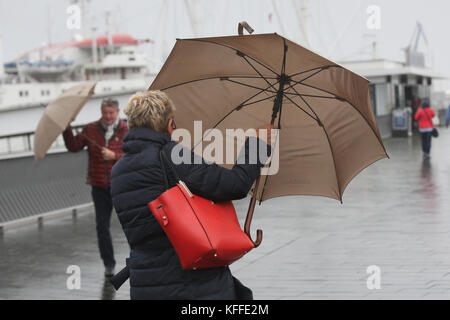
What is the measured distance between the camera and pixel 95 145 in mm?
8375

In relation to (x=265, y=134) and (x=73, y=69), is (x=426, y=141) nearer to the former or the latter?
(x=265, y=134)

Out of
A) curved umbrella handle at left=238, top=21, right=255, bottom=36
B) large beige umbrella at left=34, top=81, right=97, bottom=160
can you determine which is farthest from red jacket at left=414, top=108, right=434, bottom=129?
curved umbrella handle at left=238, top=21, right=255, bottom=36

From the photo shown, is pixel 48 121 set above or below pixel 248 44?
below

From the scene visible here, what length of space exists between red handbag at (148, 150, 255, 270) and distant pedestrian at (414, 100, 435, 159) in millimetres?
19059

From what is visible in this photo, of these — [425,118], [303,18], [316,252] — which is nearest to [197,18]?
[303,18]

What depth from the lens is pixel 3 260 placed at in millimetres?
9656

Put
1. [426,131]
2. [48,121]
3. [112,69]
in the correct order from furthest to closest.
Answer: [112,69], [426,131], [48,121]

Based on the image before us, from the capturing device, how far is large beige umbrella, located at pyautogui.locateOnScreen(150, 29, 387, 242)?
14.8 feet

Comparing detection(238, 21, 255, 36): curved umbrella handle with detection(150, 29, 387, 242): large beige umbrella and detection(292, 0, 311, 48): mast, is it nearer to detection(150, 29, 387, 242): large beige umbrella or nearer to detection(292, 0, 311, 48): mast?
detection(150, 29, 387, 242): large beige umbrella

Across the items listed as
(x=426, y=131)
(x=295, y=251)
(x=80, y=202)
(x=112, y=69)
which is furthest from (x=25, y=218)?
(x=112, y=69)

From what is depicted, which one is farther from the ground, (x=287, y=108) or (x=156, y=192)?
(x=287, y=108)

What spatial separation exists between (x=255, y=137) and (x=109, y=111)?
182 inches

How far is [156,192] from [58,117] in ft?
14.7

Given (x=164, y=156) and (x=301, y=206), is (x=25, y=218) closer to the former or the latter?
(x=301, y=206)
